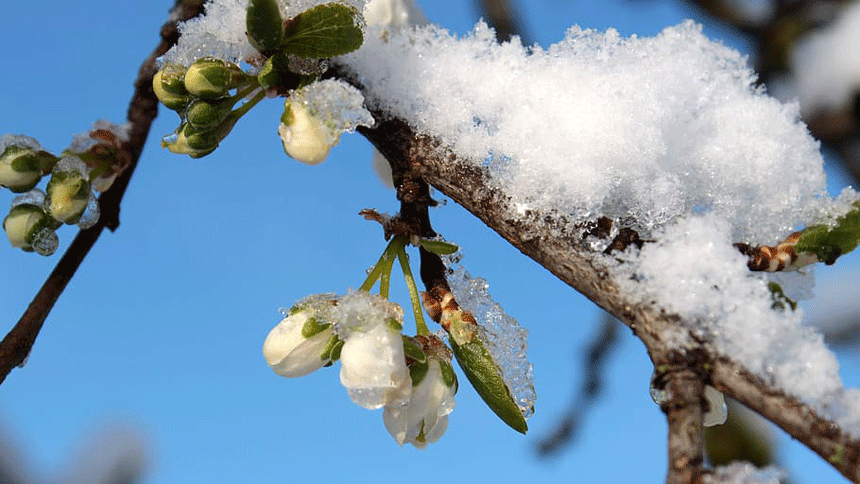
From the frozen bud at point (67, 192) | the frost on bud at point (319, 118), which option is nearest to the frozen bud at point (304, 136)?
the frost on bud at point (319, 118)

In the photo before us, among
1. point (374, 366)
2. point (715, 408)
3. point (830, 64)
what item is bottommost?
point (374, 366)

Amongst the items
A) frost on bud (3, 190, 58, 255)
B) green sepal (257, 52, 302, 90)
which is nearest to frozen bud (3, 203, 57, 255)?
Answer: frost on bud (3, 190, 58, 255)

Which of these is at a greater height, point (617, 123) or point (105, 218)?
point (617, 123)

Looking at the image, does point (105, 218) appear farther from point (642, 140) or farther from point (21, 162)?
point (642, 140)

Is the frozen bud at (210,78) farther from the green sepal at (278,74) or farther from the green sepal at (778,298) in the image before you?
the green sepal at (778,298)

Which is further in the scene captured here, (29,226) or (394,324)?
(29,226)

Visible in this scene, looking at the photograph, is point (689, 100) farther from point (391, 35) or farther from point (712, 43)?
point (391, 35)

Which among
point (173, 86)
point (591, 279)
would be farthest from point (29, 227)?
point (591, 279)

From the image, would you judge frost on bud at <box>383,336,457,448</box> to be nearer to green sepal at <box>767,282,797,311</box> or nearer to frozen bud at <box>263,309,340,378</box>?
frozen bud at <box>263,309,340,378</box>
